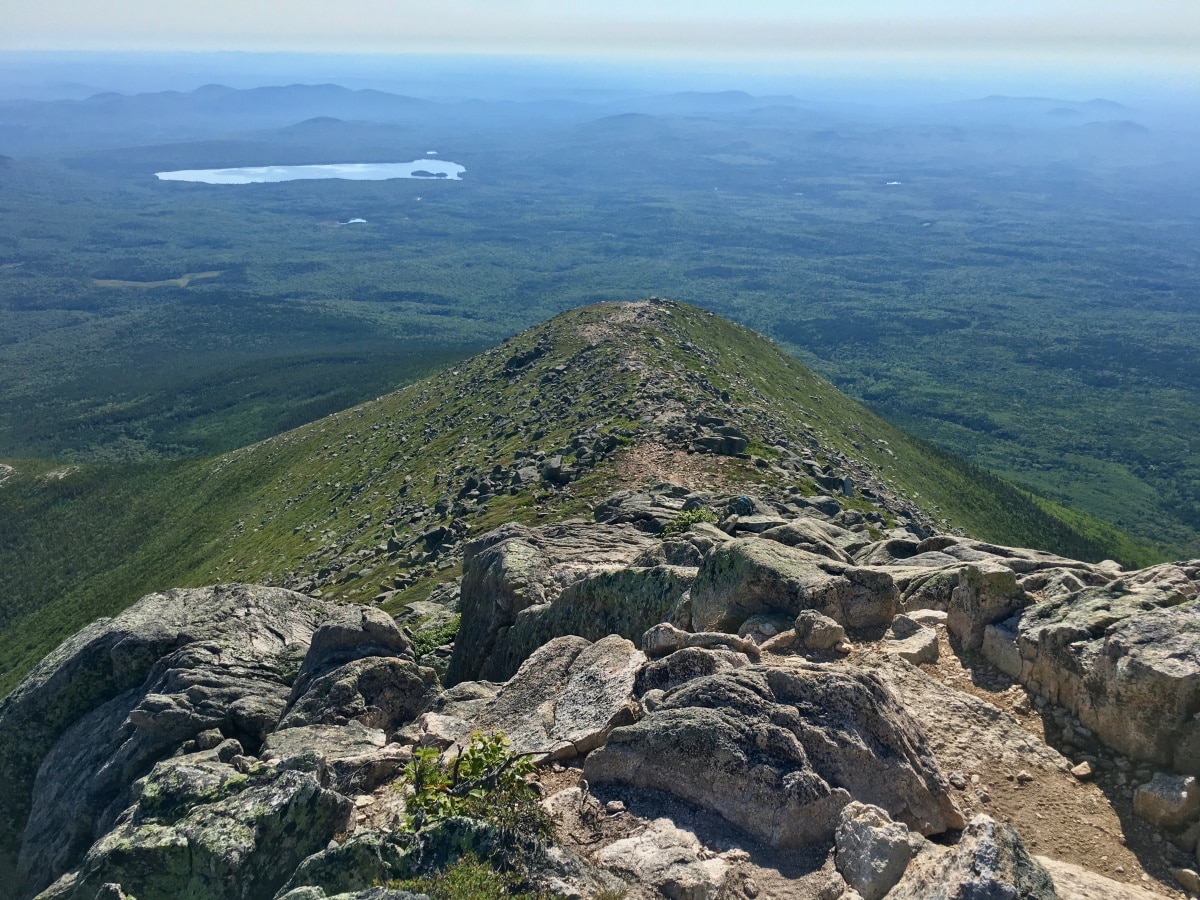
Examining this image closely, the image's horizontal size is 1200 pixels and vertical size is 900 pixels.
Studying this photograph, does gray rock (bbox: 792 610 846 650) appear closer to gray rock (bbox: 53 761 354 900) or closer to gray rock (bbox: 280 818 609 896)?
gray rock (bbox: 280 818 609 896)

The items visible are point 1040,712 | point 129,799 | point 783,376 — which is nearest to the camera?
point 1040,712

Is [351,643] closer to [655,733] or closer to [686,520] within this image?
[655,733]

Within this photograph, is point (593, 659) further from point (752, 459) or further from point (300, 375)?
point (300, 375)

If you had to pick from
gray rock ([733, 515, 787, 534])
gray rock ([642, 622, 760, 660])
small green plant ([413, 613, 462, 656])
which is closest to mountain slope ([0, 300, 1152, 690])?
small green plant ([413, 613, 462, 656])

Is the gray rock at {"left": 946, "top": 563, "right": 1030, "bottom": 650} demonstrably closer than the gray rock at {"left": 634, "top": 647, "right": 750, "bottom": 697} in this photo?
No

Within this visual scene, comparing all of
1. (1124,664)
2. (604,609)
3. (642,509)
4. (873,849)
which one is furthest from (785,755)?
(642,509)

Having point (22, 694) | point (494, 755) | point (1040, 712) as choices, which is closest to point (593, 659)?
point (494, 755)

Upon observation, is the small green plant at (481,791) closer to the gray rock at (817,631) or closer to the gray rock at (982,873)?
the gray rock at (982,873)
